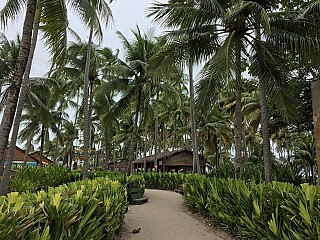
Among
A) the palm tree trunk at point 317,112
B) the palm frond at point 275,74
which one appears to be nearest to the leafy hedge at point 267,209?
the palm tree trunk at point 317,112

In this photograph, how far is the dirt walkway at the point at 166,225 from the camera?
22.3ft

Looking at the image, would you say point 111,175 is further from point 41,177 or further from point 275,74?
point 275,74

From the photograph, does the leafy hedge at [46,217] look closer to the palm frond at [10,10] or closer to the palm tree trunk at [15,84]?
the palm tree trunk at [15,84]

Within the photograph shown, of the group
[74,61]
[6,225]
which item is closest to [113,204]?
[6,225]

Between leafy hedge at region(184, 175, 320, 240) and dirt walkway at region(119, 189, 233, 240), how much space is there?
52 centimetres

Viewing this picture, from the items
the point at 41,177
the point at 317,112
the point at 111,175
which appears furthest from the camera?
the point at 111,175

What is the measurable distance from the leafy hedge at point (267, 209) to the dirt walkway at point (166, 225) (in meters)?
0.52

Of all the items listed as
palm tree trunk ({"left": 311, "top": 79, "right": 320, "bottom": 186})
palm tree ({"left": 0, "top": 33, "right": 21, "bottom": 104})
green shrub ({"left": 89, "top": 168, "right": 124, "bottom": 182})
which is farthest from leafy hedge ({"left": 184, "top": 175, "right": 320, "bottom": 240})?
palm tree ({"left": 0, "top": 33, "right": 21, "bottom": 104})

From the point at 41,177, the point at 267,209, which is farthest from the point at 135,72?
the point at 267,209

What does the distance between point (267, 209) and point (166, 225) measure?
3793mm

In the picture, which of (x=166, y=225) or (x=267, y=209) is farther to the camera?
(x=166, y=225)

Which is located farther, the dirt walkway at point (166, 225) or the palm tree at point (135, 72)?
the palm tree at point (135, 72)

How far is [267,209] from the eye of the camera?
5094 mm

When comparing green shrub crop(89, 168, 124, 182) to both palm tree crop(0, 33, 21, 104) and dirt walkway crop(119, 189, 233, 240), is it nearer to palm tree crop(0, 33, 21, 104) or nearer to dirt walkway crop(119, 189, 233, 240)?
dirt walkway crop(119, 189, 233, 240)
